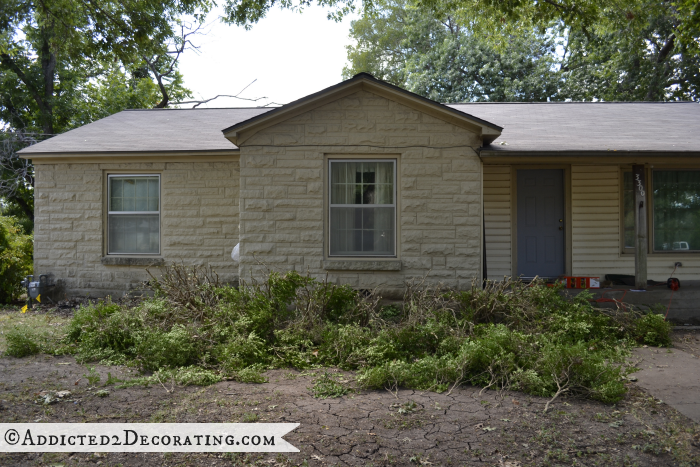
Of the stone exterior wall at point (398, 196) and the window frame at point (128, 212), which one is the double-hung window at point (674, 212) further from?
the window frame at point (128, 212)

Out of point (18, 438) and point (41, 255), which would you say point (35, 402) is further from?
point (41, 255)

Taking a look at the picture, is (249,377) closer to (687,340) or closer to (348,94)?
(348,94)

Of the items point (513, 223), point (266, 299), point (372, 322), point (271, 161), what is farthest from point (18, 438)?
point (513, 223)

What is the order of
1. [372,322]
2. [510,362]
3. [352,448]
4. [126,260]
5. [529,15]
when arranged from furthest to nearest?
[126,260], [529,15], [372,322], [510,362], [352,448]

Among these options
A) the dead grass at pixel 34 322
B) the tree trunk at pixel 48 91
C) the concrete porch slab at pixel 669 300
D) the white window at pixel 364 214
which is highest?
the tree trunk at pixel 48 91

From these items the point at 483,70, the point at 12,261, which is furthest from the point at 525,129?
the point at 483,70

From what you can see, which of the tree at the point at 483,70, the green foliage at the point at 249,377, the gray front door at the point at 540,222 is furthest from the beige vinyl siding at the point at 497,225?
the tree at the point at 483,70

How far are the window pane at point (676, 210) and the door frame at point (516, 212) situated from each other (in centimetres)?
166

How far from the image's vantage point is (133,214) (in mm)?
10156

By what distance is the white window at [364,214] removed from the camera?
8.30 metres

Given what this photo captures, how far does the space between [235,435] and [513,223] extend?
7674 millimetres

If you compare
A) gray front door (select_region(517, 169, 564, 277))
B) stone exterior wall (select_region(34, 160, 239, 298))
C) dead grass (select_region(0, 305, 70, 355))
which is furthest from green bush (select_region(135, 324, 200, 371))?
gray front door (select_region(517, 169, 564, 277))

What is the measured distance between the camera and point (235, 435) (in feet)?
12.9

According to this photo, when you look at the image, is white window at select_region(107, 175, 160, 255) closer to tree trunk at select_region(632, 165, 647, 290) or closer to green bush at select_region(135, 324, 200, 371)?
green bush at select_region(135, 324, 200, 371)
